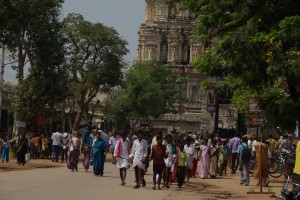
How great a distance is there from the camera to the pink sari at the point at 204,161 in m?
25.6

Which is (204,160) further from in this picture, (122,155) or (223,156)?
(122,155)

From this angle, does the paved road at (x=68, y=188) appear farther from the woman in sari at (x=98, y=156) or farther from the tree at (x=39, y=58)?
the tree at (x=39, y=58)

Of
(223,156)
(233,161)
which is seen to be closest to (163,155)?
(223,156)

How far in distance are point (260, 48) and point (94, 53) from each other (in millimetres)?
38287

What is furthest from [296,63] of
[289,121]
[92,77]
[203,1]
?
[92,77]

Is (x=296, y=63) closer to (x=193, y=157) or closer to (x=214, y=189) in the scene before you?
(x=214, y=189)

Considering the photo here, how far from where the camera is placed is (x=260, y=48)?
1399 centimetres

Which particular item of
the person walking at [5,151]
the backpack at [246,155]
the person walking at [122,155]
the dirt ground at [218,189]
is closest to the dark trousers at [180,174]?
the dirt ground at [218,189]

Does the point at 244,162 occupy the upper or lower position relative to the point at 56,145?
lower

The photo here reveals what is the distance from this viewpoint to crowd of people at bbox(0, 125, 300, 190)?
1909 cm

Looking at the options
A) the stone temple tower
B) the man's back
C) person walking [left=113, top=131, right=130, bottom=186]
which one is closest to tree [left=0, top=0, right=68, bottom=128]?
the man's back

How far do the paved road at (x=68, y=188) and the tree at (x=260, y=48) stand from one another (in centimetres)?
357

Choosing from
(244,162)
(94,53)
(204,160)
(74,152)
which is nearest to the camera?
(244,162)

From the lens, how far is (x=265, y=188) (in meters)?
21.2
